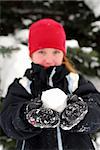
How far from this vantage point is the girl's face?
2.34 m

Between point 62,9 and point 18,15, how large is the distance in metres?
0.51

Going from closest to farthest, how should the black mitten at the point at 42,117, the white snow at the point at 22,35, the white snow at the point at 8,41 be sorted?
the black mitten at the point at 42,117 → the white snow at the point at 8,41 → the white snow at the point at 22,35

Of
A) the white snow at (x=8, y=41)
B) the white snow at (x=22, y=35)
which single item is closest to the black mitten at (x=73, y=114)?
the white snow at (x=8, y=41)

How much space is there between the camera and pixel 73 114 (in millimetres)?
2154

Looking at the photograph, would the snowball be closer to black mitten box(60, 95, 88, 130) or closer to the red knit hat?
black mitten box(60, 95, 88, 130)

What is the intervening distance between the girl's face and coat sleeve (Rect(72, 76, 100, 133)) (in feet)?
0.58

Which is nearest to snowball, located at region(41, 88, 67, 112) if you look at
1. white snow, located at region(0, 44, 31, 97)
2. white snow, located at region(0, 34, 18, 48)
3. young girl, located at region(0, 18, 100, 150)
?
young girl, located at region(0, 18, 100, 150)

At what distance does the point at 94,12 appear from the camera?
192 inches

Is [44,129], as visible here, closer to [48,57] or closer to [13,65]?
[48,57]

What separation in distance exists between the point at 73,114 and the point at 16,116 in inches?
11.2

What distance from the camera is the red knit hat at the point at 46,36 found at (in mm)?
2367

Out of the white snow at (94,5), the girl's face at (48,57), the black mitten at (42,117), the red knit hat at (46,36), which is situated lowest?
the white snow at (94,5)

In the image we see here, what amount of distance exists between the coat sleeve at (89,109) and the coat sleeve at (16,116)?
22 centimetres

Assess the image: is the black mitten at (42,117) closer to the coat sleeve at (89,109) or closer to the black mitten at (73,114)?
the black mitten at (73,114)
